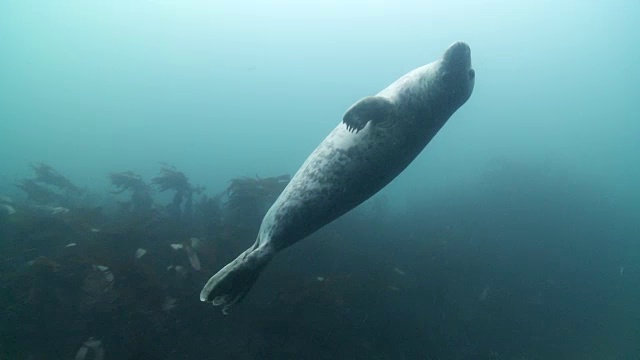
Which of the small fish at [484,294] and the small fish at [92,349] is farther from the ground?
the small fish at [92,349]

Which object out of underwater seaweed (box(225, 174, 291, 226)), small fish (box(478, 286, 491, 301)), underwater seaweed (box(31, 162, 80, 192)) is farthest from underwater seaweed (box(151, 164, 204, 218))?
small fish (box(478, 286, 491, 301))

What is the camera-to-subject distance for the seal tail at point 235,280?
2.78 m

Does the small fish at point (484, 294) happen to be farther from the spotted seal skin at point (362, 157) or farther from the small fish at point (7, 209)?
the small fish at point (7, 209)

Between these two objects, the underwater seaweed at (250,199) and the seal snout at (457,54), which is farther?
the underwater seaweed at (250,199)

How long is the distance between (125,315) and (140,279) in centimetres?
57

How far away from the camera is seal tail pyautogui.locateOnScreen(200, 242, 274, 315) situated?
278cm

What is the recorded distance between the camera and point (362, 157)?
110 inches

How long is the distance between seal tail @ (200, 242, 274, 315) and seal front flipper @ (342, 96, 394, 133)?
4.31ft

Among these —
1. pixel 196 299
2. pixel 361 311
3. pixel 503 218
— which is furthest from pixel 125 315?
pixel 503 218

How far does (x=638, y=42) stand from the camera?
7312cm

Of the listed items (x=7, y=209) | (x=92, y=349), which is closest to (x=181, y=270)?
(x=92, y=349)

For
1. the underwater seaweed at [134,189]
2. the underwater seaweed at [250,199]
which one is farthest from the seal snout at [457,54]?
the underwater seaweed at [134,189]

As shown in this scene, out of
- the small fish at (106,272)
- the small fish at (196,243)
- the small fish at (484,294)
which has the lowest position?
the small fish at (484,294)

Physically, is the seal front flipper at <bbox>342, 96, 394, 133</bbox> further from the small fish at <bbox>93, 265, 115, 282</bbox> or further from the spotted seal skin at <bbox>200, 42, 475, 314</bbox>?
the small fish at <bbox>93, 265, 115, 282</bbox>
